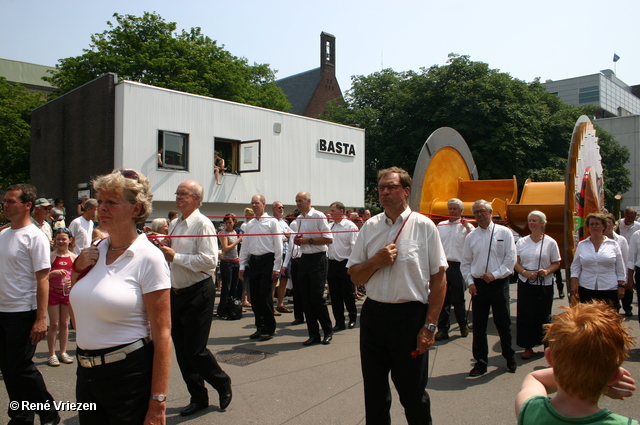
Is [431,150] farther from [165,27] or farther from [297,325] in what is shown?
[165,27]

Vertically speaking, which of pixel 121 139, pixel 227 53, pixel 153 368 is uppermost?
pixel 227 53

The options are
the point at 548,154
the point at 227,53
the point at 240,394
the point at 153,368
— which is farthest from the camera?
the point at 227,53

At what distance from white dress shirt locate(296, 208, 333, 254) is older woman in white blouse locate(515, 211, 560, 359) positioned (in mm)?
2571

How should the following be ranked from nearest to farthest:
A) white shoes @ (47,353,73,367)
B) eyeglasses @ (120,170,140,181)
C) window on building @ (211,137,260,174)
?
eyeglasses @ (120,170,140,181)
white shoes @ (47,353,73,367)
window on building @ (211,137,260,174)

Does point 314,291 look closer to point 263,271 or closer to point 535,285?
point 263,271

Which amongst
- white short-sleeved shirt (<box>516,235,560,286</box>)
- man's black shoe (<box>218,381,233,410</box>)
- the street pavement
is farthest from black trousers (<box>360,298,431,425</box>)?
white short-sleeved shirt (<box>516,235,560,286</box>)

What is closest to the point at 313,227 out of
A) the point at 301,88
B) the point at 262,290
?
the point at 262,290

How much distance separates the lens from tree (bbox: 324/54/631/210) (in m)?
27.0

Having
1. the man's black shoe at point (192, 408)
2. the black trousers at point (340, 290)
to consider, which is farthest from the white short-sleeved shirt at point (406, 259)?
the black trousers at point (340, 290)

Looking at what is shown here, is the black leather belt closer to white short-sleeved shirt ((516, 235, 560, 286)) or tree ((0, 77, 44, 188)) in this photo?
white short-sleeved shirt ((516, 235, 560, 286))

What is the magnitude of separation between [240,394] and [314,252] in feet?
8.25

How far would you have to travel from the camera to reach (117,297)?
2268mm

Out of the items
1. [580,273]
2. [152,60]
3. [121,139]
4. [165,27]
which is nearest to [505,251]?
[580,273]

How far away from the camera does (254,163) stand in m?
19.8
